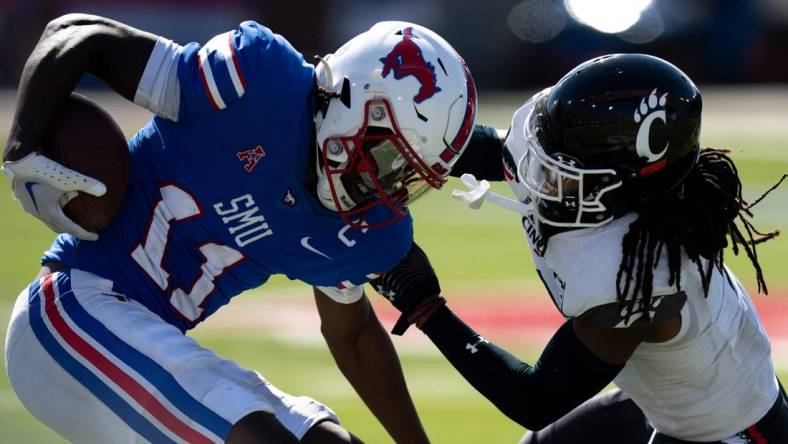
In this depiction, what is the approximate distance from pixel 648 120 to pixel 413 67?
2.28 ft

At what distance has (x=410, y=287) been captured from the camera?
375cm

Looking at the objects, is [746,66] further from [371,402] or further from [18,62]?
[371,402]

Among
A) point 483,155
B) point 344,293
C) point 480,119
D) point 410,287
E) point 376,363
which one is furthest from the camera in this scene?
point 480,119

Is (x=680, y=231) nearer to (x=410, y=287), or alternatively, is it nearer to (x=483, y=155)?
(x=410, y=287)

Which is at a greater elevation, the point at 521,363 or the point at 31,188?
the point at 31,188

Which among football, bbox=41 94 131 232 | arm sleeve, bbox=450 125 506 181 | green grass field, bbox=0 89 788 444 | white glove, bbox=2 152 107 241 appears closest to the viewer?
white glove, bbox=2 152 107 241

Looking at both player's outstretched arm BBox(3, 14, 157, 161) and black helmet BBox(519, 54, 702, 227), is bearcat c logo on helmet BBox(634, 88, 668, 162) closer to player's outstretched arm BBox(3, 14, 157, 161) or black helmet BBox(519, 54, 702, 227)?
black helmet BBox(519, 54, 702, 227)

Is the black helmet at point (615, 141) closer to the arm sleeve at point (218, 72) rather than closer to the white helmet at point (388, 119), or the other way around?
the white helmet at point (388, 119)

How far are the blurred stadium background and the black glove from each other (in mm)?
1035

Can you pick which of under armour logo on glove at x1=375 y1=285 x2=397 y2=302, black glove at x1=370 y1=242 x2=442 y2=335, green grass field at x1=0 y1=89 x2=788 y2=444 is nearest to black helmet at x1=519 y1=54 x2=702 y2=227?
black glove at x1=370 y1=242 x2=442 y2=335

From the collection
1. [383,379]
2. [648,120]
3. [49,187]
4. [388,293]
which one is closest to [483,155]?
[388,293]

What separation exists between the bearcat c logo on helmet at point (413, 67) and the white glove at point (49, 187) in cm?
89

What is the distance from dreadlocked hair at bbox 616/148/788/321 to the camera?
11.2 feet

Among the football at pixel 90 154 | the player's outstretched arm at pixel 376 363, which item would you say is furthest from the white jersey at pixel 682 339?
the football at pixel 90 154
